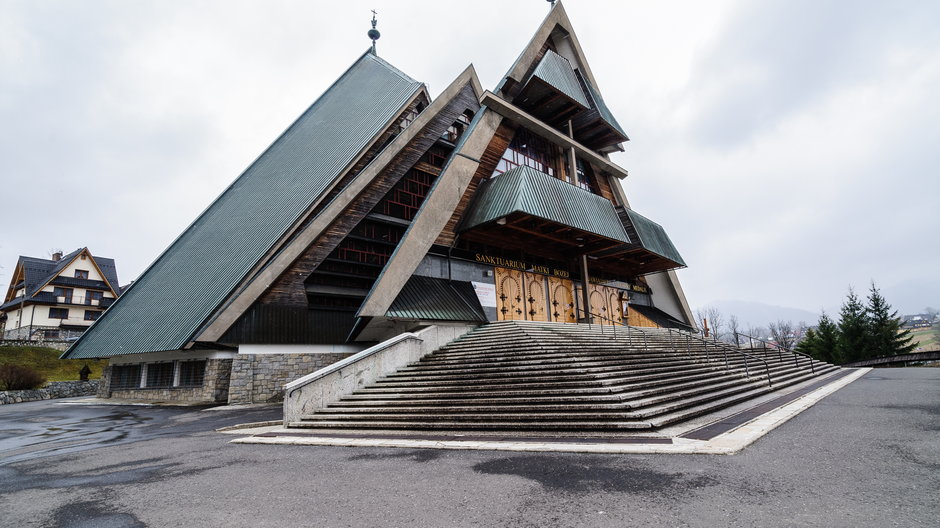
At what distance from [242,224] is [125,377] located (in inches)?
352

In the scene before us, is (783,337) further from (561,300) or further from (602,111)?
(561,300)

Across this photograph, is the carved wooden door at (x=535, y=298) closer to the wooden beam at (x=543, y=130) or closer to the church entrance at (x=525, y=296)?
the church entrance at (x=525, y=296)

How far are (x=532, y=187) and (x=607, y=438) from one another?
11594 millimetres

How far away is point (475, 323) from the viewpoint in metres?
16.2

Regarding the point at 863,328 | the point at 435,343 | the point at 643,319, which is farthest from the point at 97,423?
the point at 863,328

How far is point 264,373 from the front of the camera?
14.9 meters

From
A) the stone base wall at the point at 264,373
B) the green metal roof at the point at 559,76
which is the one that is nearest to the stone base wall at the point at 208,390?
the stone base wall at the point at 264,373

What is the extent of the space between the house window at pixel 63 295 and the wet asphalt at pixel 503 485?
45.1 metres

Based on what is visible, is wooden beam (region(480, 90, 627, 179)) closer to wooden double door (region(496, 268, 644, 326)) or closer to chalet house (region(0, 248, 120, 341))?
wooden double door (region(496, 268, 644, 326))

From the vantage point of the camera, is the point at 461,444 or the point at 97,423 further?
the point at 97,423

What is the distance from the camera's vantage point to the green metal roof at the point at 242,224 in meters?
15.9

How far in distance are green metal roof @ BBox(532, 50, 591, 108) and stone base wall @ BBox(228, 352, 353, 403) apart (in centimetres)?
1580

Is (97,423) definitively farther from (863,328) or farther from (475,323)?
(863,328)

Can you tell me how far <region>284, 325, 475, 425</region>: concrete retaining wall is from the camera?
31.4 ft
